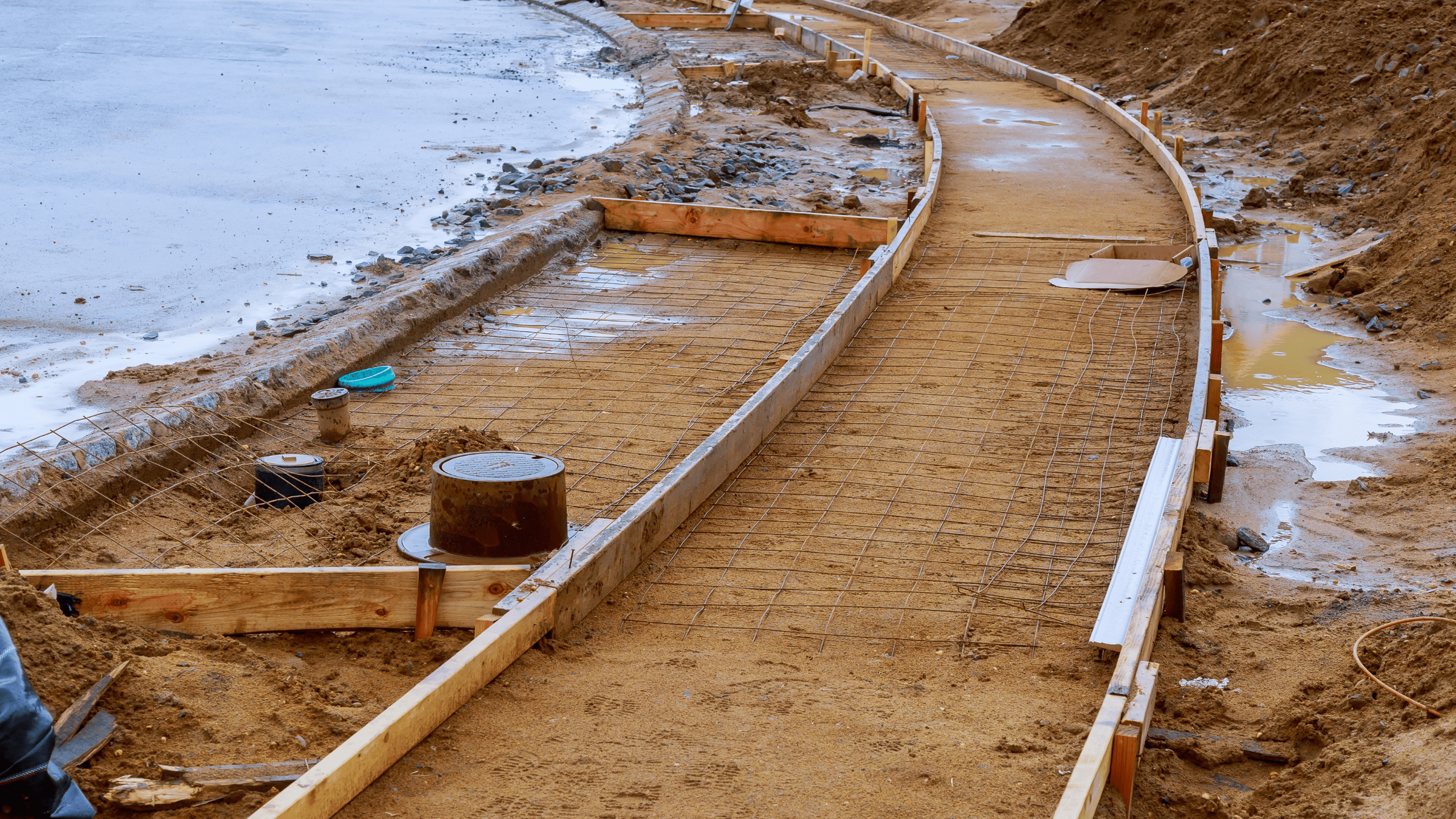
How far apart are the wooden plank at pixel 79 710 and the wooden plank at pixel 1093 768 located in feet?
8.07

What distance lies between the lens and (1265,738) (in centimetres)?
402

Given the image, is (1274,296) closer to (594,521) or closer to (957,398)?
(957,398)

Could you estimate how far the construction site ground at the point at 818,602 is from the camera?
3.46m

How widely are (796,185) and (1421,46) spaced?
7.35m

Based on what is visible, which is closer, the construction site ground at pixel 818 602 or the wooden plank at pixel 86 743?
the wooden plank at pixel 86 743

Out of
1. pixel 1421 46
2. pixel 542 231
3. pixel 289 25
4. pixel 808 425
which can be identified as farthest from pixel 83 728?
pixel 289 25

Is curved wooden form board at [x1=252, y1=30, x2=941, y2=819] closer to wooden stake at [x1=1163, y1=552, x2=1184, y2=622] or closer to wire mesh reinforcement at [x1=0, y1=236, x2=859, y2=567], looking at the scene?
wire mesh reinforcement at [x1=0, y1=236, x2=859, y2=567]

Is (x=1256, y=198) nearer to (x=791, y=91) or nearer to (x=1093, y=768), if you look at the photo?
(x=791, y=91)

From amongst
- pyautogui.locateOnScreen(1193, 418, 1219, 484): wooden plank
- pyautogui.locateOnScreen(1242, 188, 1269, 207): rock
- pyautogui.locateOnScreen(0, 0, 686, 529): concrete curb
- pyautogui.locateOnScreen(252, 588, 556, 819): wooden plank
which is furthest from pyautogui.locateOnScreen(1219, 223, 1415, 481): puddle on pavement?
pyautogui.locateOnScreen(0, 0, 686, 529): concrete curb

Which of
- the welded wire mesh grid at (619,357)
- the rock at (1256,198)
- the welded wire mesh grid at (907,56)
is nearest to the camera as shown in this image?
the welded wire mesh grid at (619,357)

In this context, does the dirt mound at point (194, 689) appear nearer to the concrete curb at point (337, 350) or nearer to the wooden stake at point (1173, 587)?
the concrete curb at point (337, 350)

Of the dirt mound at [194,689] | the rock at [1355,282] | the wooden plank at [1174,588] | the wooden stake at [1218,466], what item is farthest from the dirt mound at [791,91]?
the dirt mound at [194,689]

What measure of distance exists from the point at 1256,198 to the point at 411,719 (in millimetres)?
11129

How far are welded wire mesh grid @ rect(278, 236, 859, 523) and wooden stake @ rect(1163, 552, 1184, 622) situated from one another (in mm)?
2266
